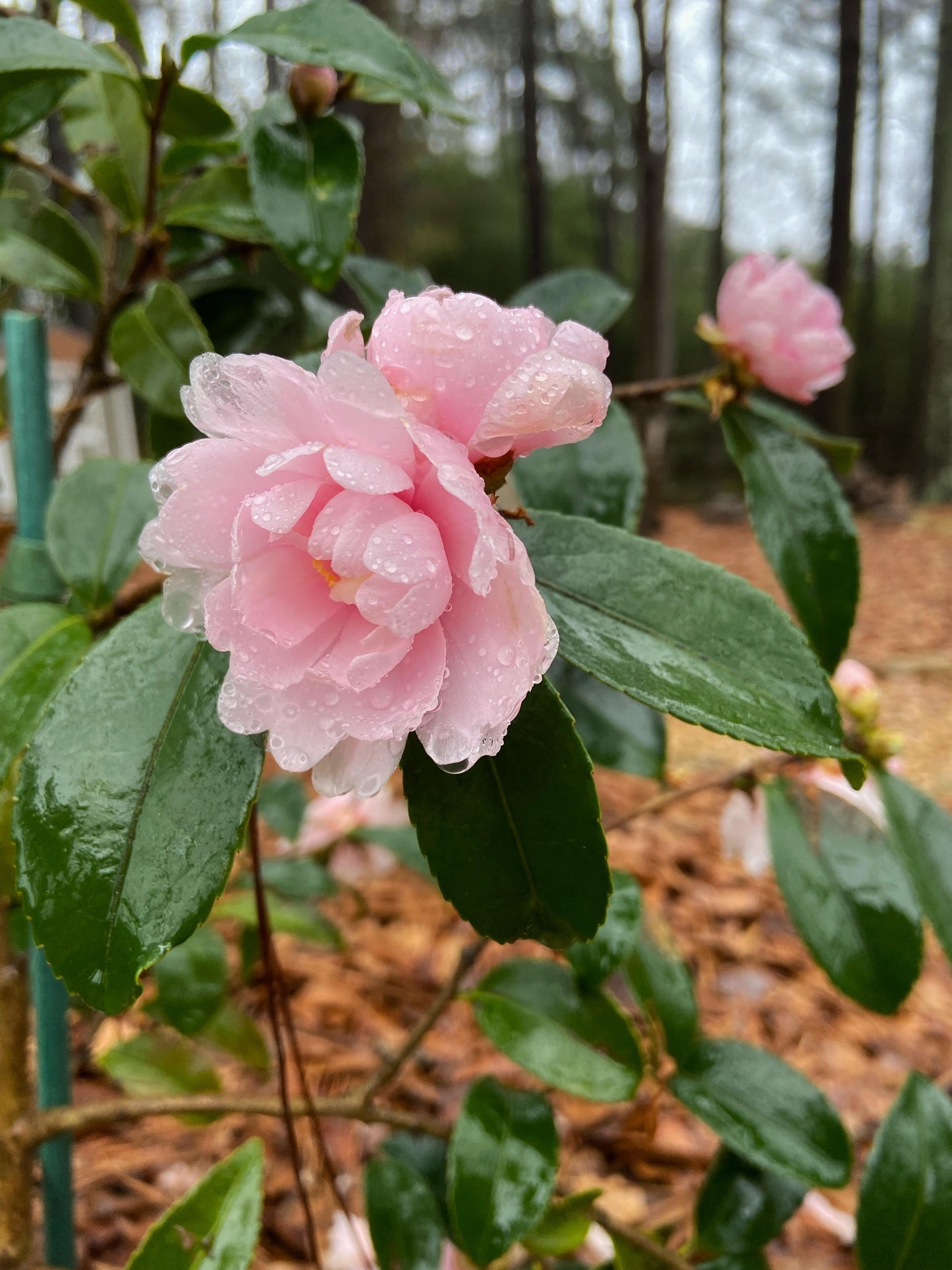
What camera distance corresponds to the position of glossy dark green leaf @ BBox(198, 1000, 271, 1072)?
923mm

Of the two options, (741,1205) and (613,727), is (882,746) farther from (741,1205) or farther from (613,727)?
(741,1205)

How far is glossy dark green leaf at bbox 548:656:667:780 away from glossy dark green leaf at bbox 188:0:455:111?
14.3 inches

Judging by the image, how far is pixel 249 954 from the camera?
1.06 m

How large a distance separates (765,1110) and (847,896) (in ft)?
0.59

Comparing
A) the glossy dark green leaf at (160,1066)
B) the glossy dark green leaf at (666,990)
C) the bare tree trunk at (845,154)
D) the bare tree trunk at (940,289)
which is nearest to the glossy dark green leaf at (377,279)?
the glossy dark green leaf at (666,990)

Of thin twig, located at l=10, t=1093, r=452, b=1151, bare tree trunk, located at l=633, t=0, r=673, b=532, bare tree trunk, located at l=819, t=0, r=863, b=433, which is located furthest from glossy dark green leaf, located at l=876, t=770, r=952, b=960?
bare tree trunk, located at l=819, t=0, r=863, b=433

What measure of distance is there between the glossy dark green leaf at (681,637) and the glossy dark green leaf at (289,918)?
2.35ft

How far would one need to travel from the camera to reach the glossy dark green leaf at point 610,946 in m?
0.64

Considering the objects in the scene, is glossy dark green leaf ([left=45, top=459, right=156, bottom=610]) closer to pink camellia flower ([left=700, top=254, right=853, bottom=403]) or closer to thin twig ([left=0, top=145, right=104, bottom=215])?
thin twig ([left=0, top=145, right=104, bottom=215])

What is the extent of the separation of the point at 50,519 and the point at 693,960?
132cm

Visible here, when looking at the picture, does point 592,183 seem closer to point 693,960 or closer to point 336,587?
point 693,960

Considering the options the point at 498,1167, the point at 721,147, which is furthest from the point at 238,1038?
the point at 721,147

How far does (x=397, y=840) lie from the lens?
114cm

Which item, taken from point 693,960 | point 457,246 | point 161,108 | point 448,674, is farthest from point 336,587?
point 457,246
